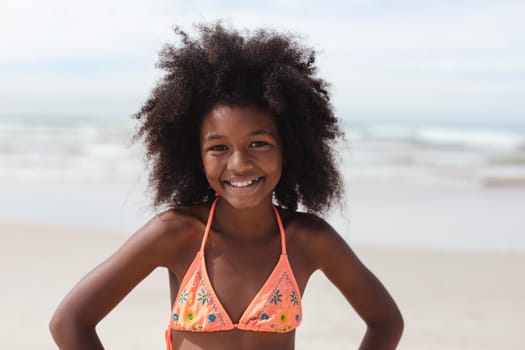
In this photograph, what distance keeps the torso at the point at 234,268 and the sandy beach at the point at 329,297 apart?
216cm

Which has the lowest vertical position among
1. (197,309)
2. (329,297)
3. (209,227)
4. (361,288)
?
(197,309)

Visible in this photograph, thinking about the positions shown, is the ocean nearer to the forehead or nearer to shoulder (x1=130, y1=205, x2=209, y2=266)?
shoulder (x1=130, y1=205, x2=209, y2=266)

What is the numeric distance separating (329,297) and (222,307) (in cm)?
321

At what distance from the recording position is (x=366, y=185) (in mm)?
11281

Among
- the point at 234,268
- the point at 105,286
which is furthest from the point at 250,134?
the point at 105,286

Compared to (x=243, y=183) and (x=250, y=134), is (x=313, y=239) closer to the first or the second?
(x=243, y=183)

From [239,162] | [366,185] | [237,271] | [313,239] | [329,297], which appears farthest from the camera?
[366,185]

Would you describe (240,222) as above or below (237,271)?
above

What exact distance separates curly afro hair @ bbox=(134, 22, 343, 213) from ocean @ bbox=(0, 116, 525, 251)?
0.17m

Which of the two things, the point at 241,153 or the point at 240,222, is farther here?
the point at 240,222

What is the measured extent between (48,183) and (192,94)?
890 cm

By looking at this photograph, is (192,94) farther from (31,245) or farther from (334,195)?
(31,245)

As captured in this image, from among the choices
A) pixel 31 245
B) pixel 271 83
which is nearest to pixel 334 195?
pixel 271 83

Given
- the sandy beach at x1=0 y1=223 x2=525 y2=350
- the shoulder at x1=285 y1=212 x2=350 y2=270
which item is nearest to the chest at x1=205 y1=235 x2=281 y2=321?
the shoulder at x1=285 y1=212 x2=350 y2=270
